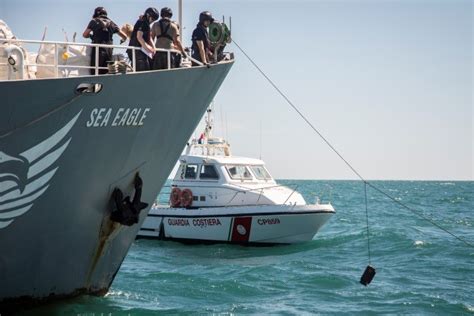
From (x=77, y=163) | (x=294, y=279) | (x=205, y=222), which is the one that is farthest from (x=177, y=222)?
(x=77, y=163)

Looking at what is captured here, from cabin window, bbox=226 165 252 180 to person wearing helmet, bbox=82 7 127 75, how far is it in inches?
494

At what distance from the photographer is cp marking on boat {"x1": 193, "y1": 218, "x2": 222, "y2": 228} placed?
23.2 meters

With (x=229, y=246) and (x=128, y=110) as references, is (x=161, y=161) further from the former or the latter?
(x=229, y=246)

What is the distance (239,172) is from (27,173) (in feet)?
46.7

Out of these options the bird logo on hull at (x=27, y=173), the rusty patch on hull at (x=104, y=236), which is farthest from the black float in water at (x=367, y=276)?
the bird logo on hull at (x=27, y=173)

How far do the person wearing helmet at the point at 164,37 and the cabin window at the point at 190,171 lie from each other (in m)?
12.3

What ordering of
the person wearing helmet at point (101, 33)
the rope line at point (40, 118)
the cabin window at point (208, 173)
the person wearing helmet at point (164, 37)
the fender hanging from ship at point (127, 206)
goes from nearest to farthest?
the rope line at point (40, 118) → the person wearing helmet at point (101, 33) → the fender hanging from ship at point (127, 206) → the person wearing helmet at point (164, 37) → the cabin window at point (208, 173)

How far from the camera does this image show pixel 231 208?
22.9m

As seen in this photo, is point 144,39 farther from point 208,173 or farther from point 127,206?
point 208,173

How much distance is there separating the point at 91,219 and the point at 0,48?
2847 mm

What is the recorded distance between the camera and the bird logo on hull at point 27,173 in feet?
33.5

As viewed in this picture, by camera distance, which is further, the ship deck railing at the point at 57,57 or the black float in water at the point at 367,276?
the black float in water at the point at 367,276

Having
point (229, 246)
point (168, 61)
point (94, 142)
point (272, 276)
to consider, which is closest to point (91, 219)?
point (94, 142)

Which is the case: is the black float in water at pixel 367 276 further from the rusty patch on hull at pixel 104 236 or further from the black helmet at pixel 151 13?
the black helmet at pixel 151 13
